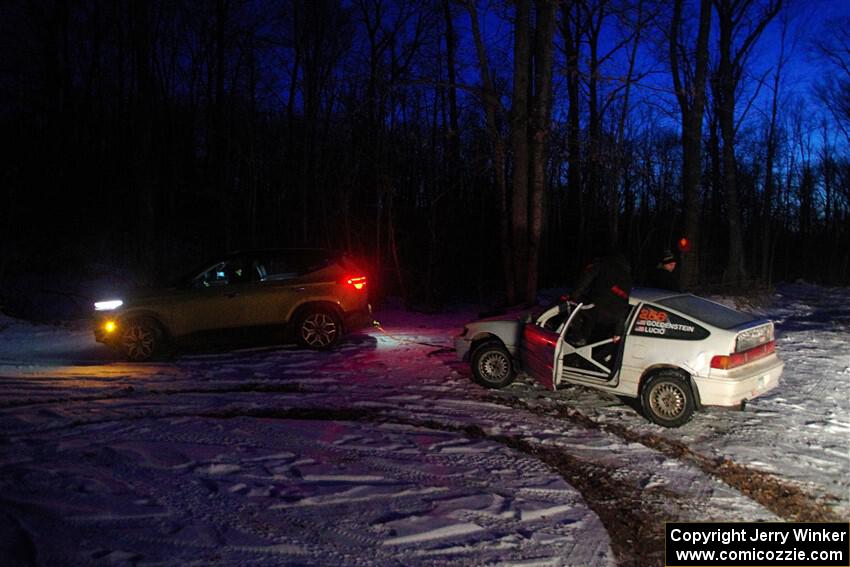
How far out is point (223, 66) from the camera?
28.2m

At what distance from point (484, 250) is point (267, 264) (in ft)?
46.8

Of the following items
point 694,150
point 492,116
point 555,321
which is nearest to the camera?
point 555,321

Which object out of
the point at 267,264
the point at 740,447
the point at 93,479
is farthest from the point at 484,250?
the point at 93,479

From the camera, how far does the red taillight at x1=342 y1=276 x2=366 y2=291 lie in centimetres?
1091

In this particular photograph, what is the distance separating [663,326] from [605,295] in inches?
29.1

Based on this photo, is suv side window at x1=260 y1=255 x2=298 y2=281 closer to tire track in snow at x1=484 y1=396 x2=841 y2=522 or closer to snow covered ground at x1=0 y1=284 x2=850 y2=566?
snow covered ground at x1=0 y1=284 x2=850 y2=566

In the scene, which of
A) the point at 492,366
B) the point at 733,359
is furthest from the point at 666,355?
the point at 492,366

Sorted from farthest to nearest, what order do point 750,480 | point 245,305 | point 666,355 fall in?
point 245,305, point 666,355, point 750,480

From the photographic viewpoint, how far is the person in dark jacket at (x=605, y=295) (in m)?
7.17

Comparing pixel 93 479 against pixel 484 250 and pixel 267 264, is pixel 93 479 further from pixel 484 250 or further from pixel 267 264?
pixel 484 250

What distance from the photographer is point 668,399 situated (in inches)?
268

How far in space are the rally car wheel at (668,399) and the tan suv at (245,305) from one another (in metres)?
5.61

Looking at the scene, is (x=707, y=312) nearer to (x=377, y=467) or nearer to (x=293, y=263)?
(x=377, y=467)

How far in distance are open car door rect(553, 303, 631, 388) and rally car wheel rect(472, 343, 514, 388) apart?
3.36 feet
